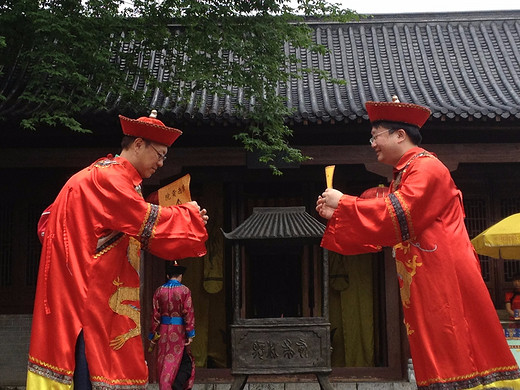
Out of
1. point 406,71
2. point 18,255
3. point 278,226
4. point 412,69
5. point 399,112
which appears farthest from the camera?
point 412,69

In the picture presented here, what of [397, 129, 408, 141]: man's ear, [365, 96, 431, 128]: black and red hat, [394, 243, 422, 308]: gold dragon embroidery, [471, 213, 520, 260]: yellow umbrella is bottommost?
[394, 243, 422, 308]: gold dragon embroidery

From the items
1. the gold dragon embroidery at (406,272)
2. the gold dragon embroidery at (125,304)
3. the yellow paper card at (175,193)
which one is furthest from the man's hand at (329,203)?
the gold dragon embroidery at (125,304)

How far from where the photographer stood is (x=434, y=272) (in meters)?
3.47

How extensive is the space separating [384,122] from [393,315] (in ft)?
20.7

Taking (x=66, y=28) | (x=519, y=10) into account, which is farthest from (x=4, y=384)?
(x=519, y=10)

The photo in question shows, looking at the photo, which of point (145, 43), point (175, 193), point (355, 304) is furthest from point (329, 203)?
point (355, 304)

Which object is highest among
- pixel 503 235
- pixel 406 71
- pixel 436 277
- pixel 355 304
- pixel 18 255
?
pixel 406 71

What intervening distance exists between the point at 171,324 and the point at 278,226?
5.77 ft

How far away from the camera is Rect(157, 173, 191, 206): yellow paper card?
4.15 meters

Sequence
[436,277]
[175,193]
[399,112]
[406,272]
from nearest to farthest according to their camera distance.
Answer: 1. [436,277]
2. [406,272]
3. [399,112]
4. [175,193]

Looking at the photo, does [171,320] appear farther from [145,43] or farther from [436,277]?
[436,277]

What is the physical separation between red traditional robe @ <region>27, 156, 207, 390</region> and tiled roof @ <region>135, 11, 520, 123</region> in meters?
5.06

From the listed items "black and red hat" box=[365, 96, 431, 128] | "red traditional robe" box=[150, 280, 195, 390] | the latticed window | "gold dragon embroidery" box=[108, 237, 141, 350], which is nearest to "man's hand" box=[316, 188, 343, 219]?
"black and red hat" box=[365, 96, 431, 128]

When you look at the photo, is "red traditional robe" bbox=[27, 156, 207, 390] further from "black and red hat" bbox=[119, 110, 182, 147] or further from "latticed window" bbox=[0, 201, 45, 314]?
"latticed window" bbox=[0, 201, 45, 314]
